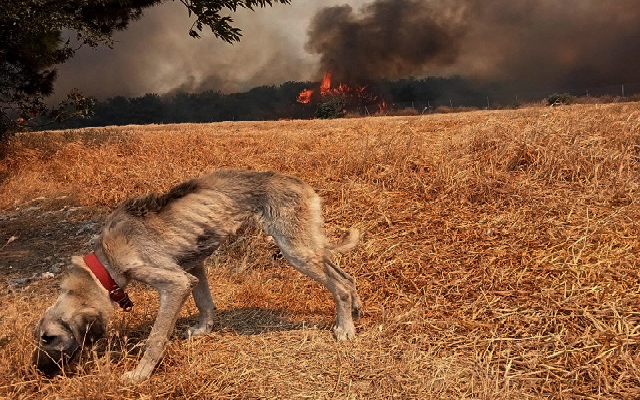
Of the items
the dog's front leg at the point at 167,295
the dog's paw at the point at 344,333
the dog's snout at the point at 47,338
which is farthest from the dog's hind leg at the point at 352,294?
the dog's snout at the point at 47,338

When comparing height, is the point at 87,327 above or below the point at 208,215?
below

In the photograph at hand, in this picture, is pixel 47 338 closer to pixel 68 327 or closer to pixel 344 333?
pixel 68 327

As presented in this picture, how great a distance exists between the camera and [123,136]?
59.4 ft

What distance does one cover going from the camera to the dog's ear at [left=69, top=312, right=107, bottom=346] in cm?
443

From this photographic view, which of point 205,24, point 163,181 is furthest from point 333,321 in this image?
point 205,24

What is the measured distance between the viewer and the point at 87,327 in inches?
175

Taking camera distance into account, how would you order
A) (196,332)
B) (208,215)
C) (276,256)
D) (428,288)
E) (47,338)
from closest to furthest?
(47,338) < (208,215) < (196,332) < (428,288) < (276,256)

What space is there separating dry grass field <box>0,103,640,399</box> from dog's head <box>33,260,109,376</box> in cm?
18

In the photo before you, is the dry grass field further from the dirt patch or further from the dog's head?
the dog's head

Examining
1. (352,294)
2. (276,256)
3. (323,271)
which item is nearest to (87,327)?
(323,271)

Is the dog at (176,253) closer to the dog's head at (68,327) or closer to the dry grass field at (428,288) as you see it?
the dog's head at (68,327)

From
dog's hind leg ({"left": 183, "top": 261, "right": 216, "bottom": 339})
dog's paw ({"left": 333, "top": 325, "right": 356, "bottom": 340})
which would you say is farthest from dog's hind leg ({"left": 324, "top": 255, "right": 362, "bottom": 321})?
dog's hind leg ({"left": 183, "top": 261, "right": 216, "bottom": 339})

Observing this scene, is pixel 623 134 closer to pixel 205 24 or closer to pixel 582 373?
pixel 582 373

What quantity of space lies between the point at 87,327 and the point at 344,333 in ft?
8.13
